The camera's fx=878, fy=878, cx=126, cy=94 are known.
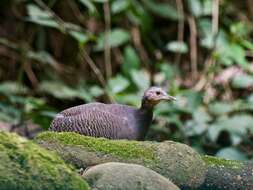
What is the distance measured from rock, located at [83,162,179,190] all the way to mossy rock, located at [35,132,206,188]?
38cm

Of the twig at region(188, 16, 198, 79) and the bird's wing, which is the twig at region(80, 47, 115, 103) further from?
the bird's wing

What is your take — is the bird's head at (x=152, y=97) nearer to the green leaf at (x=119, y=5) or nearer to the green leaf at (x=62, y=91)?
the green leaf at (x=62, y=91)

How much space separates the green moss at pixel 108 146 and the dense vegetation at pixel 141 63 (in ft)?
10.5

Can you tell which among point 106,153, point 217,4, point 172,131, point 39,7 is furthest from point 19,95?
point 106,153

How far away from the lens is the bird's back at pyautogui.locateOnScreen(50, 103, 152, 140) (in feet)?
16.5

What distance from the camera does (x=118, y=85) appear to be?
8406 mm

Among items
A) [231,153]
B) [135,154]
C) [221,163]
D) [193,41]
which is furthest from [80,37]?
[135,154]

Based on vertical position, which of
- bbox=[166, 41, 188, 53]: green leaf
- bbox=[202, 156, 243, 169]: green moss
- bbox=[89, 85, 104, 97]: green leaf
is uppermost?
bbox=[202, 156, 243, 169]: green moss

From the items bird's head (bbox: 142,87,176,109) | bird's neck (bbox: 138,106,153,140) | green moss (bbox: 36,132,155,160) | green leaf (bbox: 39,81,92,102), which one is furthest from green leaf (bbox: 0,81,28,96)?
green moss (bbox: 36,132,155,160)

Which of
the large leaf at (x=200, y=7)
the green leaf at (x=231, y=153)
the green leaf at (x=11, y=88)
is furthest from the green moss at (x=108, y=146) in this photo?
the large leaf at (x=200, y=7)

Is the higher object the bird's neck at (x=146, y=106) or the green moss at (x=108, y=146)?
the green moss at (x=108, y=146)

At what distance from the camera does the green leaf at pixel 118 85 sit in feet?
27.4

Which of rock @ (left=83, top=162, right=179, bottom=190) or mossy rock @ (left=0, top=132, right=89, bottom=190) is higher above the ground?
mossy rock @ (left=0, top=132, right=89, bottom=190)

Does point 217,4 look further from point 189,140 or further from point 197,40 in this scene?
point 189,140
